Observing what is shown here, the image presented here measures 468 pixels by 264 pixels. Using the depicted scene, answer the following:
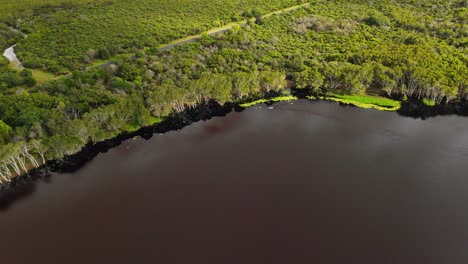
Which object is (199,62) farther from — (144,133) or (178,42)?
(144,133)

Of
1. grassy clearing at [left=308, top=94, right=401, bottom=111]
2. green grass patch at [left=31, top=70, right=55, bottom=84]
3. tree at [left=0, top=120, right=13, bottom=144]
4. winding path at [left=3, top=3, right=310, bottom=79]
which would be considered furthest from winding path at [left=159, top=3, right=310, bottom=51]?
tree at [left=0, top=120, right=13, bottom=144]

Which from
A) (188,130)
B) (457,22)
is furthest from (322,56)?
(457,22)

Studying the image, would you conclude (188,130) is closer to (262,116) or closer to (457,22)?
(262,116)

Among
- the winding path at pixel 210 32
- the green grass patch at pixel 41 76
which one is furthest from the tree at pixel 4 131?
the winding path at pixel 210 32

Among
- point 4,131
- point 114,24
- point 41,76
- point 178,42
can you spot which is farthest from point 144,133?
point 114,24

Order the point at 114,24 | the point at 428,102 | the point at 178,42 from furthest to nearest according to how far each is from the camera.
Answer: the point at 114,24
the point at 178,42
the point at 428,102

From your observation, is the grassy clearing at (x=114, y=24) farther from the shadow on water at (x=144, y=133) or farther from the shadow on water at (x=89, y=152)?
the shadow on water at (x=144, y=133)
